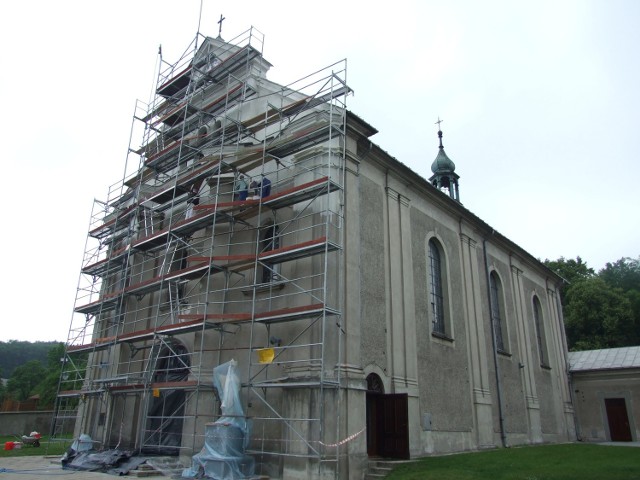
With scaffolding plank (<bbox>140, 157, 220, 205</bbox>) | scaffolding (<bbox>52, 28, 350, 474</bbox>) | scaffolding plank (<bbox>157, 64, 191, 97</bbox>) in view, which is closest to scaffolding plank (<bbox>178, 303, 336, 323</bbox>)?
scaffolding (<bbox>52, 28, 350, 474</bbox>)

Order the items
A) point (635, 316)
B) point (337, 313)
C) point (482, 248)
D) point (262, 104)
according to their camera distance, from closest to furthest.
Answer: point (337, 313)
point (262, 104)
point (482, 248)
point (635, 316)

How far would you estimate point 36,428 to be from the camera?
96.2 feet

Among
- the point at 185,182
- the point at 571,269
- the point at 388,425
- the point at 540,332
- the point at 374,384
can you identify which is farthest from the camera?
the point at 571,269

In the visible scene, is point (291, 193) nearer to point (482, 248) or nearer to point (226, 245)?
point (226, 245)

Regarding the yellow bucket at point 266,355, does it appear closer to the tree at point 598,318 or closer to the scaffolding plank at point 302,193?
the scaffolding plank at point 302,193

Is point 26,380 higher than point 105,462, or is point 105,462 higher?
point 26,380

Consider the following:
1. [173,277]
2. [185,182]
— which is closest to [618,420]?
[173,277]

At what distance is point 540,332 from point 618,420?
5.76m

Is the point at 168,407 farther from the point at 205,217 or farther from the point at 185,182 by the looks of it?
the point at 185,182

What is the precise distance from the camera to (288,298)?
13672 mm

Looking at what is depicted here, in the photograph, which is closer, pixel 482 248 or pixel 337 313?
pixel 337 313

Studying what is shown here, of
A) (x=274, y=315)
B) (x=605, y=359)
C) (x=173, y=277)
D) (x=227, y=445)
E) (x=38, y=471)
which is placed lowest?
(x=38, y=471)

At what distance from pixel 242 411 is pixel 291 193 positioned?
18.5 ft

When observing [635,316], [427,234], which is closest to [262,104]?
[427,234]
